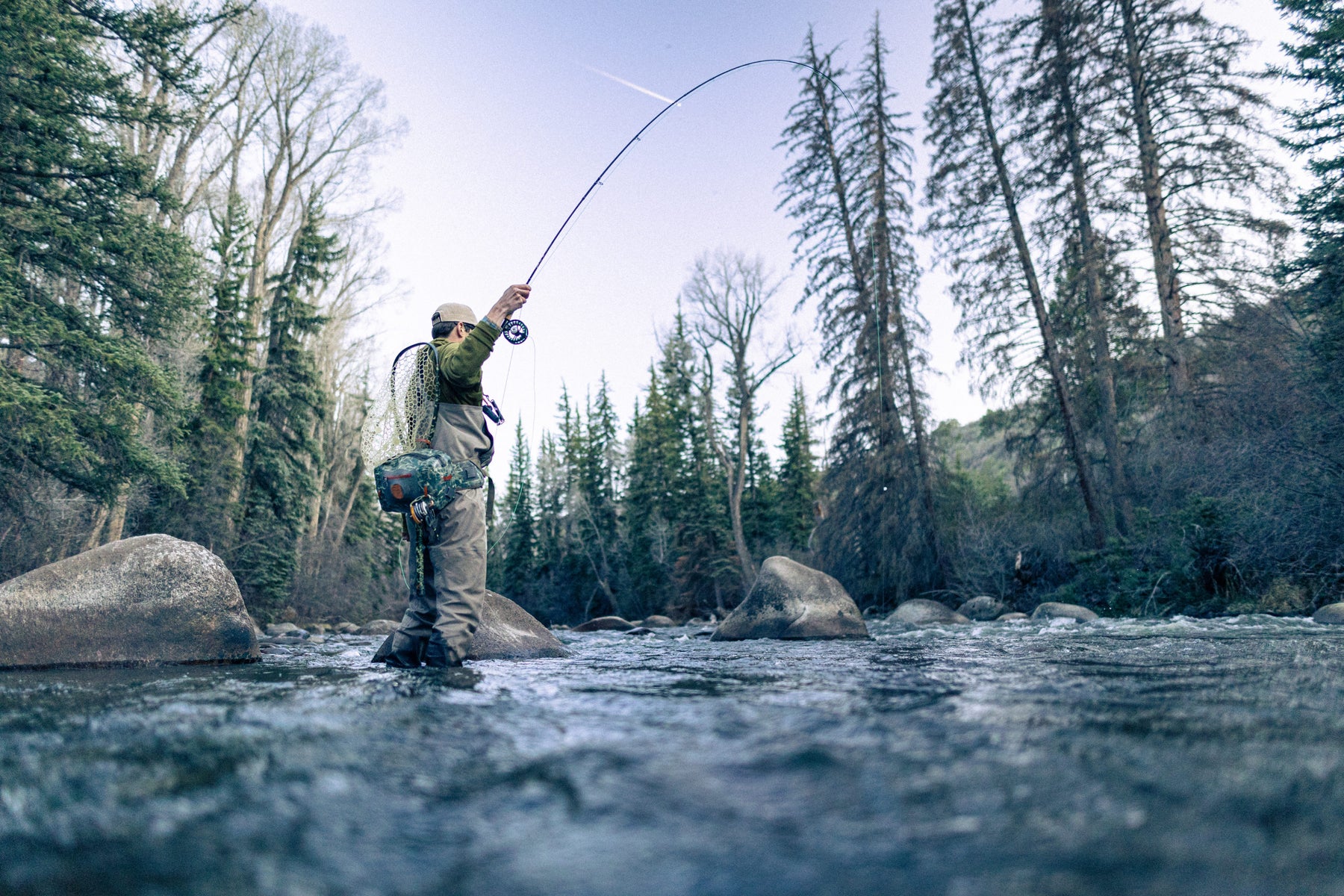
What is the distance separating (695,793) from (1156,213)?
55.4 ft

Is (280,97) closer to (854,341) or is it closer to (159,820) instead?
(854,341)

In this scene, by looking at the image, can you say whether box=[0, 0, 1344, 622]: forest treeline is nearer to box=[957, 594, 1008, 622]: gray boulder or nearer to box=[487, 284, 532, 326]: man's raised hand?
box=[957, 594, 1008, 622]: gray boulder

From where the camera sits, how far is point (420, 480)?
13.7ft

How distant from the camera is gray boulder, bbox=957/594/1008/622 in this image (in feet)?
45.9

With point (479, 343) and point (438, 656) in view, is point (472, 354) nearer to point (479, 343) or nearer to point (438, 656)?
point (479, 343)

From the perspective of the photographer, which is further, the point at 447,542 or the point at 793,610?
the point at 793,610

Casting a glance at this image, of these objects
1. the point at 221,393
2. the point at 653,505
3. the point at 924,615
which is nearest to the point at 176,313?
the point at 221,393

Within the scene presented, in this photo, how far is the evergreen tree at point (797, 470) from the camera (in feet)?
126

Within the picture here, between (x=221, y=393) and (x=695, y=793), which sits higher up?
(x=221, y=393)

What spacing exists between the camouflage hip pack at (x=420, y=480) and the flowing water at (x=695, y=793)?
170 centimetres

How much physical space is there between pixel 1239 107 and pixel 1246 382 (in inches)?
231

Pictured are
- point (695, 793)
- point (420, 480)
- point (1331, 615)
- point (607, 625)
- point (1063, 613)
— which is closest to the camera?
point (695, 793)

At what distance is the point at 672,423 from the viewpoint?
120 feet

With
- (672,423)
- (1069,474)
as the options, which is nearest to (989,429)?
(1069,474)
